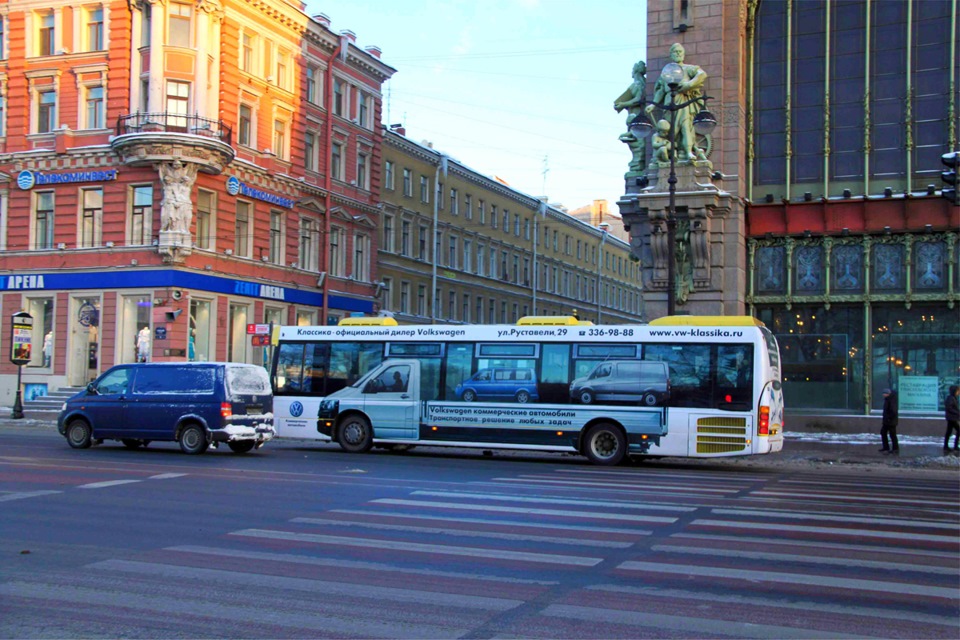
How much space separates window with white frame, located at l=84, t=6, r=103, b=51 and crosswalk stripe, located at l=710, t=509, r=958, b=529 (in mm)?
36750

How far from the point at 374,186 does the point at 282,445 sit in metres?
29.7

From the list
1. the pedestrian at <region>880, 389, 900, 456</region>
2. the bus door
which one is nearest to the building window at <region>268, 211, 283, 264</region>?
the bus door

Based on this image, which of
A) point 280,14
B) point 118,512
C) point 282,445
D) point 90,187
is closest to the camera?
point 118,512

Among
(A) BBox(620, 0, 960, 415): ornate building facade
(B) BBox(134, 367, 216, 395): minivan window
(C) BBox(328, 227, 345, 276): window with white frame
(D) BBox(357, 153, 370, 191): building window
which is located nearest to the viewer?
(B) BBox(134, 367, 216, 395): minivan window

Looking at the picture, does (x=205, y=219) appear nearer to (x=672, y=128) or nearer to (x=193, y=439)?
(x=193, y=439)

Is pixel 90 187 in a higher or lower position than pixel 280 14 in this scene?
lower

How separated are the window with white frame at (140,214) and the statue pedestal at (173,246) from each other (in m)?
1.39

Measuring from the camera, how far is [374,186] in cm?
5425

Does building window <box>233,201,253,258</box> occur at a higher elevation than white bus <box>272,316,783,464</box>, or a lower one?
higher

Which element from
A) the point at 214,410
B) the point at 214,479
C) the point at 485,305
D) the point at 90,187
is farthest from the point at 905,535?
the point at 485,305

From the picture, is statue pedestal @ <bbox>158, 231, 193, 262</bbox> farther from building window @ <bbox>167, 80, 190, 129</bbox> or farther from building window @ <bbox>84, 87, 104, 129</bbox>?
building window @ <bbox>84, 87, 104, 129</bbox>

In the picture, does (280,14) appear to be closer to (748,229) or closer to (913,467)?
(748,229)

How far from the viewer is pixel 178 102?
130 feet

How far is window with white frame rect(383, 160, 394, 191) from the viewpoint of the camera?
55750 millimetres
